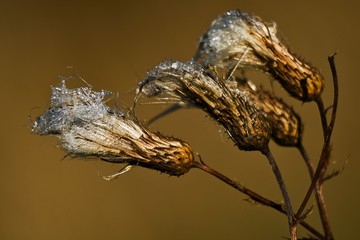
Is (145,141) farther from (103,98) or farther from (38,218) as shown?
(38,218)

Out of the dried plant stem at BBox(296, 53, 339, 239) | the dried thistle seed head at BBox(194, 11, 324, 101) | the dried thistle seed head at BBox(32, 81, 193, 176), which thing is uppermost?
the dried thistle seed head at BBox(194, 11, 324, 101)

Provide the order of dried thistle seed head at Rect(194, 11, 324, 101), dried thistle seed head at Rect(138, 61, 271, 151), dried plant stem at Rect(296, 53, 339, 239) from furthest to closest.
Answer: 1. dried thistle seed head at Rect(194, 11, 324, 101)
2. dried thistle seed head at Rect(138, 61, 271, 151)
3. dried plant stem at Rect(296, 53, 339, 239)

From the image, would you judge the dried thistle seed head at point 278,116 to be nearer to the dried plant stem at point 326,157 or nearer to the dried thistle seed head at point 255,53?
the dried thistle seed head at point 255,53

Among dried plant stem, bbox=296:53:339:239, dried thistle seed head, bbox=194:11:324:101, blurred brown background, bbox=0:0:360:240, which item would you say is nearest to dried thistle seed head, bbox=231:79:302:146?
dried thistle seed head, bbox=194:11:324:101

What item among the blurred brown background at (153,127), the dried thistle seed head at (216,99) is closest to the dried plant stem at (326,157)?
the dried thistle seed head at (216,99)

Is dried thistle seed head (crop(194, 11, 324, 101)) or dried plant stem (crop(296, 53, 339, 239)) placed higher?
dried thistle seed head (crop(194, 11, 324, 101))

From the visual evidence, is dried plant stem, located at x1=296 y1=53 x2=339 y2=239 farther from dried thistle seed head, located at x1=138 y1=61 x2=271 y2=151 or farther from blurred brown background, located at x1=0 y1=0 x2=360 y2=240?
blurred brown background, located at x1=0 y1=0 x2=360 y2=240
